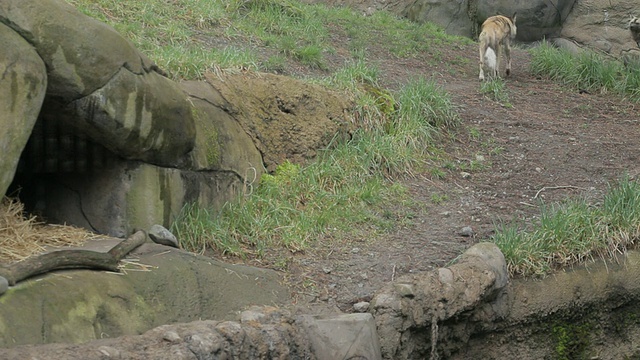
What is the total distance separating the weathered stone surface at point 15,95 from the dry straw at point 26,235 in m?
0.43

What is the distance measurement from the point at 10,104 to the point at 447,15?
1341 centimetres

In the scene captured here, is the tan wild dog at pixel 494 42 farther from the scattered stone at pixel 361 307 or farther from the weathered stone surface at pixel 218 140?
the scattered stone at pixel 361 307

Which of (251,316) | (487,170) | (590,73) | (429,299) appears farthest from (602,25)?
(251,316)

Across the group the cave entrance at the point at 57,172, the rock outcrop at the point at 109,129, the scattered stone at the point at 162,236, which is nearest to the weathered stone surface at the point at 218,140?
the rock outcrop at the point at 109,129

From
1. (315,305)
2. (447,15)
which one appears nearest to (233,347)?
(315,305)

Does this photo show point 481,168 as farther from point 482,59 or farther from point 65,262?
point 65,262

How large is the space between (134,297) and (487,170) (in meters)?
5.28

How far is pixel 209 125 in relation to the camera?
7406 millimetres

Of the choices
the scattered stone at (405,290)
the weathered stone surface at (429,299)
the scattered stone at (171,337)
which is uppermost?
the scattered stone at (171,337)

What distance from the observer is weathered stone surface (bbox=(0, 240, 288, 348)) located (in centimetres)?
462

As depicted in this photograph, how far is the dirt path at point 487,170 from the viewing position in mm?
7102

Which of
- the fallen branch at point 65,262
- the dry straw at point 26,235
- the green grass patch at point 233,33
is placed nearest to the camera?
the fallen branch at point 65,262

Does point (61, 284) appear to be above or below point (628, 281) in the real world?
above

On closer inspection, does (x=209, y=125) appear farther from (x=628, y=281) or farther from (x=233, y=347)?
(x=628, y=281)
